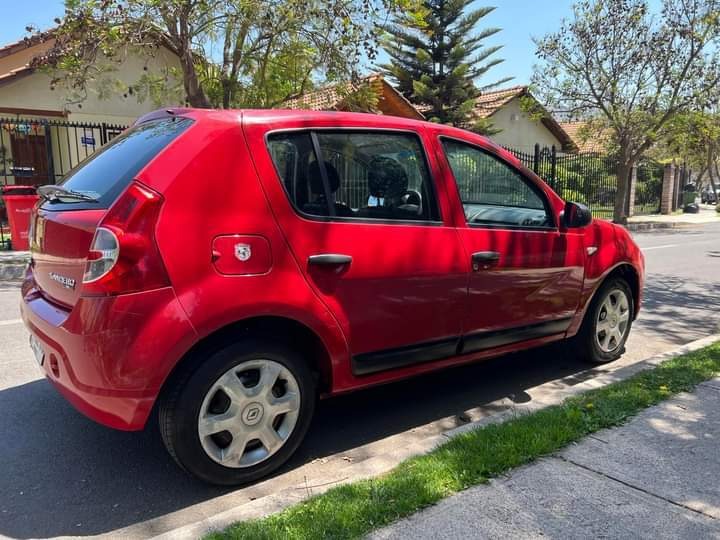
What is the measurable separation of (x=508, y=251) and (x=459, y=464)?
1.49m

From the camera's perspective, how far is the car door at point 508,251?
3.72 meters

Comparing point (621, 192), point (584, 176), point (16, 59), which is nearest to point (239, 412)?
point (16, 59)

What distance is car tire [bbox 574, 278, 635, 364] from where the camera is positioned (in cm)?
465

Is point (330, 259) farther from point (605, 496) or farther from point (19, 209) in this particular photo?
point (19, 209)

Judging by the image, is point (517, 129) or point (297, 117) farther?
point (517, 129)

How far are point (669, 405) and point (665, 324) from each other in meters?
3.16

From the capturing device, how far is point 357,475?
2.98 metres

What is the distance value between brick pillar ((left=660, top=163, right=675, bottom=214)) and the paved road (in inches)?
1070

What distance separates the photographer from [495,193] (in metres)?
4.17

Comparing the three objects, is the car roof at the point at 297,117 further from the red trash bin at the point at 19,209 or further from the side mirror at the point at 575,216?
the red trash bin at the point at 19,209

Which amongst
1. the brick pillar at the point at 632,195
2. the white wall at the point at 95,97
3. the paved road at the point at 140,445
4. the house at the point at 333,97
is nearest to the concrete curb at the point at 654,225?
the brick pillar at the point at 632,195

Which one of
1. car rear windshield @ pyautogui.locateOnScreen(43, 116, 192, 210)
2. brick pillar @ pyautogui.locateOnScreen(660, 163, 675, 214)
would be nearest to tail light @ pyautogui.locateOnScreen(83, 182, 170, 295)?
car rear windshield @ pyautogui.locateOnScreen(43, 116, 192, 210)

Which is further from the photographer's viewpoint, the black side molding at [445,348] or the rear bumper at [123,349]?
the black side molding at [445,348]

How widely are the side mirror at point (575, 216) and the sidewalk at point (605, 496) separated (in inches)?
57.1
